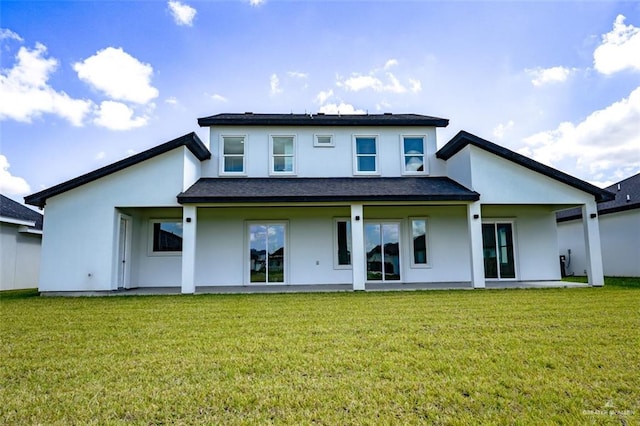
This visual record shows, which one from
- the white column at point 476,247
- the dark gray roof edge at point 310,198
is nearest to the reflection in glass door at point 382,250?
the dark gray roof edge at point 310,198

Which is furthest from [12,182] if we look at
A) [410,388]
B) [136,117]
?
[410,388]

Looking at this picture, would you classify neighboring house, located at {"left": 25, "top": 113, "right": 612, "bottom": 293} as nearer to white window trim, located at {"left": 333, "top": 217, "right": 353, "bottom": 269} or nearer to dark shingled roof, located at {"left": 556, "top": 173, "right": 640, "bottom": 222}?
white window trim, located at {"left": 333, "top": 217, "right": 353, "bottom": 269}

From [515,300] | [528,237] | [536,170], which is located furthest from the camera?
[528,237]

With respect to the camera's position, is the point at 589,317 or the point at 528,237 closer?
the point at 589,317

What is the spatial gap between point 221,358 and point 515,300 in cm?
761

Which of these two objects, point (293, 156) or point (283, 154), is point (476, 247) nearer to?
point (293, 156)

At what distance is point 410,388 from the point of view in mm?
3408

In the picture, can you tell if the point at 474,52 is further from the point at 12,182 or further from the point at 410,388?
the point at 12,182

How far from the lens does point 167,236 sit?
13703 mm

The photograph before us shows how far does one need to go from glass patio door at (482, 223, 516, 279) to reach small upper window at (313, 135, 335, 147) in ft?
23.3

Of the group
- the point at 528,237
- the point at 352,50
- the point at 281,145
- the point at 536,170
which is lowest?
the point at 528,237

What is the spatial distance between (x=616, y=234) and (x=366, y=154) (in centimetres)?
1302

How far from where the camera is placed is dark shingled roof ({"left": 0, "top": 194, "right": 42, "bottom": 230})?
49.3 feet

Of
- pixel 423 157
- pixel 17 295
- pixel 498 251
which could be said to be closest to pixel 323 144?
pixel 423 157
